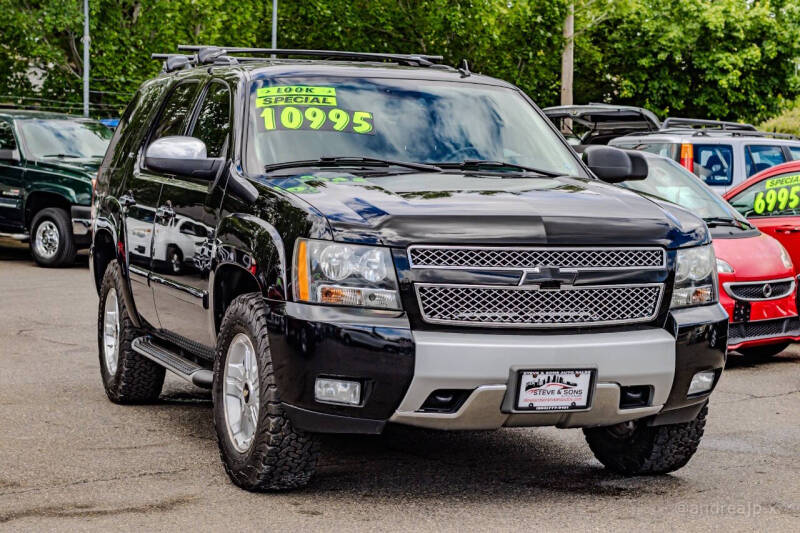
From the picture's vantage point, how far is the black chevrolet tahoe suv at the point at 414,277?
16.9 ft

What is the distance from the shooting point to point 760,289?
383 inches

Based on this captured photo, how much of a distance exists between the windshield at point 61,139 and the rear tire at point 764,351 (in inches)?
386

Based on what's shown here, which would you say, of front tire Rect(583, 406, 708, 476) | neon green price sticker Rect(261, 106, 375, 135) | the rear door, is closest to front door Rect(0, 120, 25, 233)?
the rear door

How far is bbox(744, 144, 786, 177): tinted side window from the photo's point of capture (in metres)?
15.2

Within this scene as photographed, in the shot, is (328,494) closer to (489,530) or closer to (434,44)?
(489,530)

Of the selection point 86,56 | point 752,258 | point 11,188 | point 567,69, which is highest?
point 567,69

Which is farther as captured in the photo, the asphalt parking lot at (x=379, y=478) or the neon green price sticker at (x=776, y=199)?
the neon green price sticker at (x=776, y=199)

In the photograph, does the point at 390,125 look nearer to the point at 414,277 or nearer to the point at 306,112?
the point at 306,112

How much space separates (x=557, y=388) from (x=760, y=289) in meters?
4.96

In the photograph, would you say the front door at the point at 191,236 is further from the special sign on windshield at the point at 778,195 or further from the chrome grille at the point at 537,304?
the special sign on windshield at the point at 778,195

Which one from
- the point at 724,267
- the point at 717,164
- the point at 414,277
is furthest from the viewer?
the point at 717,164

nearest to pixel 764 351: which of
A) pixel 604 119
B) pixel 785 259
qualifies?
pixel 785 259

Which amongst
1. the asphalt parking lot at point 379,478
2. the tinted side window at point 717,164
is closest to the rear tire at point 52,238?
the tinted side window at point 717,164

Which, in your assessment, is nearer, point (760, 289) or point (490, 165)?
point (490, 165)
